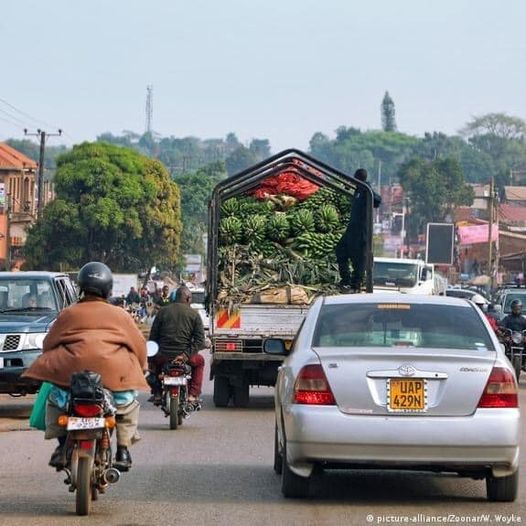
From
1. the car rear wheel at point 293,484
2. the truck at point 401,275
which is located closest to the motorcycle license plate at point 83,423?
the car rear wheel at point 293,484

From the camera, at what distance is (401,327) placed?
11.2 m

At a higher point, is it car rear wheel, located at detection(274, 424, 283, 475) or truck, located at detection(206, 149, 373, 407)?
truck, located at detection(206, 149, 373, 407)

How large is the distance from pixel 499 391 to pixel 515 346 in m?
15.8

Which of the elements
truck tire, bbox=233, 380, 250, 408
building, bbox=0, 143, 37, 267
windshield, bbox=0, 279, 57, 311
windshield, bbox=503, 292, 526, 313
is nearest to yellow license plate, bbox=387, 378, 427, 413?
windshield, bbox=0, 279, 57, 311

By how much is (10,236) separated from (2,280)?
223ft

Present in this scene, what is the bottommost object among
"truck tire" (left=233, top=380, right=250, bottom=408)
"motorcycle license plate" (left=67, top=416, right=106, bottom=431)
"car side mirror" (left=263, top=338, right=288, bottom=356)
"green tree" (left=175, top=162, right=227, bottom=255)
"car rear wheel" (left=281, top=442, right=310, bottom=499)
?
"truck tire" (left=233, top=380, right=250, bottom=408)

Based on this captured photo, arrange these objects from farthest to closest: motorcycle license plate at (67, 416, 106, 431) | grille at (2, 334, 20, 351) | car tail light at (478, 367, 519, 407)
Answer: grille at (2, 334, 20, 351)
car tail light at (478, 367, 519, 407)
motorcycle license plate at (67, 416, 106, 431)

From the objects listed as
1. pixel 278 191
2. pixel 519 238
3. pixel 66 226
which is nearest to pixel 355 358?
pixel 278 191

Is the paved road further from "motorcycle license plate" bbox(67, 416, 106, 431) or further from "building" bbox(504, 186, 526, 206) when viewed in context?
"building" bbox(504, 186, 526, 206)

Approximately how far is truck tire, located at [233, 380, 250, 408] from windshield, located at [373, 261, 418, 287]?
14806 millimetres

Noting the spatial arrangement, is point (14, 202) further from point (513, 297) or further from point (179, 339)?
point (179, 339)

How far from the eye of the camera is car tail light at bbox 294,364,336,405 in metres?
10.4

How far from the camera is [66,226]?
→ 71062 millimetres

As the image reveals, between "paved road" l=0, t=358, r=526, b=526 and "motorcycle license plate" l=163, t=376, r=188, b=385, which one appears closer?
"paved road" l=0, t=358, r=526, b=526
